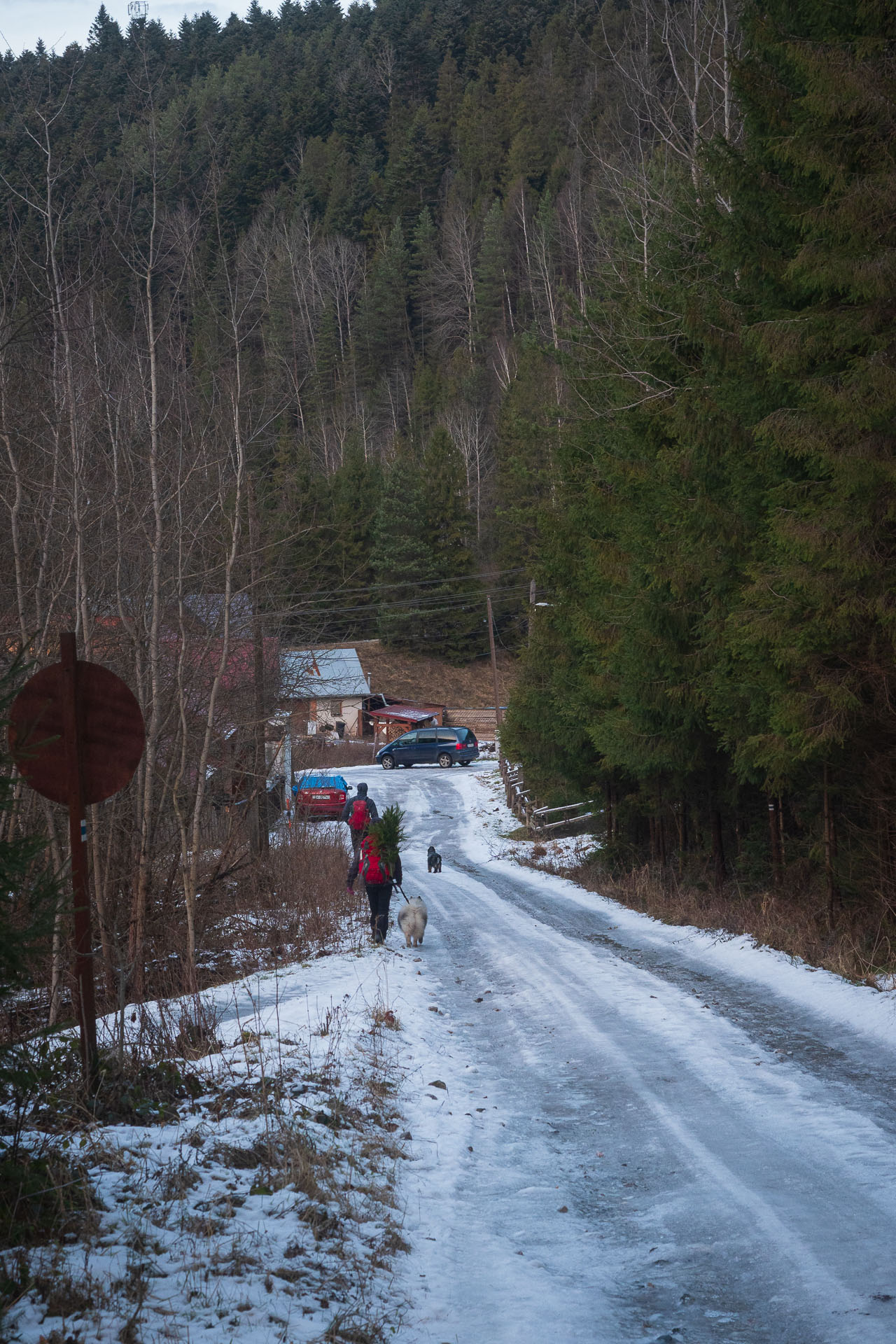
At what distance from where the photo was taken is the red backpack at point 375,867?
1359 centimetres

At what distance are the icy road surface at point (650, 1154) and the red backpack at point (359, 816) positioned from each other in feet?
15.9

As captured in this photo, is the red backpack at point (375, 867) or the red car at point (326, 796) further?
the red car at point (326, 796)

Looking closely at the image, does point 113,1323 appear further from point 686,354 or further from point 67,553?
point 686,354

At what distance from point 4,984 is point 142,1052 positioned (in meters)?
3.21

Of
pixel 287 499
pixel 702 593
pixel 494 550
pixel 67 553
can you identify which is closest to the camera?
pixel 67 553

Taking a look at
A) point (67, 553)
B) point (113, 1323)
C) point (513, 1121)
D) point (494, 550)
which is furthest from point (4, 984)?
point (494, 550)

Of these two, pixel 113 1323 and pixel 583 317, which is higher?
pixel 583 317

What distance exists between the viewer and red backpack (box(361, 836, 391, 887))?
13594 mm

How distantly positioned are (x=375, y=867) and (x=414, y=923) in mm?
884

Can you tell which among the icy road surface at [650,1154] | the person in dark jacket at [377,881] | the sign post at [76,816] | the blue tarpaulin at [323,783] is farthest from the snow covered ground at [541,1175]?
the blue tarpaulin at [323,783]

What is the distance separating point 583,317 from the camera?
60.2ft

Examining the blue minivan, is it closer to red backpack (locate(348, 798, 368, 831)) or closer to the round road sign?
red backpack (locate(348, 798, 368, 831))

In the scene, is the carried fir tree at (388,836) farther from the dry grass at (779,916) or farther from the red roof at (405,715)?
the red roof at (405,715)

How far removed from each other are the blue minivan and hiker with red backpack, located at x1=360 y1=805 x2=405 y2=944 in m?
37.8
